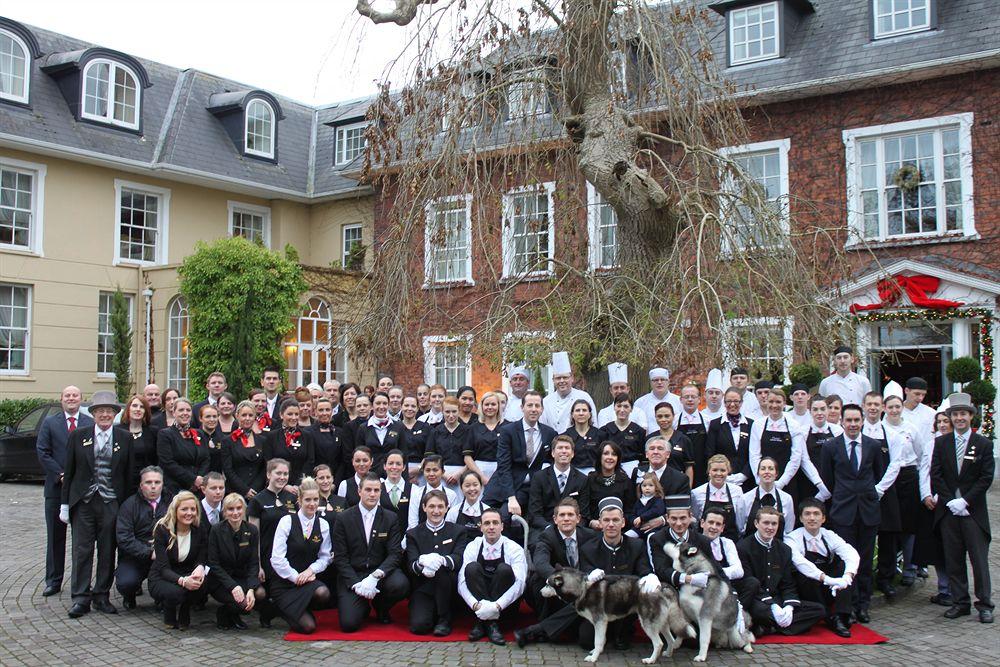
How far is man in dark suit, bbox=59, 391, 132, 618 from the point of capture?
855 centimetres

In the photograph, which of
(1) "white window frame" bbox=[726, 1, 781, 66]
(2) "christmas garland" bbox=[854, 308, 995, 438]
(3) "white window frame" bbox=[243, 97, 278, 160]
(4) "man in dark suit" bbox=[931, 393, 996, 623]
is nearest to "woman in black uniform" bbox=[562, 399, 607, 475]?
(4) "man in dark suit" bbox=[931, 393, 996, 623]

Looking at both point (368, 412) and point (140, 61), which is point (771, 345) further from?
point (140, 61)

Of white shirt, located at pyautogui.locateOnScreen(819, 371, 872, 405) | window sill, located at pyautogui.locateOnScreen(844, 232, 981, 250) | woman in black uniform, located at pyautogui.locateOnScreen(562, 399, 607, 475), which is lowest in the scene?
woman in black uniform, located at pyautogui.locateOnScreen(562, 399, 607, 475)

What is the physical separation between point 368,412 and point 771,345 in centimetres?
449

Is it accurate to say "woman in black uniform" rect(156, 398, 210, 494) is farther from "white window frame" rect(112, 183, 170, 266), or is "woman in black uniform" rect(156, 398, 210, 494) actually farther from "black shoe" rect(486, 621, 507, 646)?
"white window frame" rect(112, 183, 170, 266)

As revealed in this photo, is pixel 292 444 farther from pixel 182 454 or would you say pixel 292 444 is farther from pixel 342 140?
pixel 342 140

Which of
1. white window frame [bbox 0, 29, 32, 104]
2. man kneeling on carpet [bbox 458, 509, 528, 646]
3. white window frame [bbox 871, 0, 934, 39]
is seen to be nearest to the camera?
man kneeling on carpet [bbox 458, 509, 528, 646]

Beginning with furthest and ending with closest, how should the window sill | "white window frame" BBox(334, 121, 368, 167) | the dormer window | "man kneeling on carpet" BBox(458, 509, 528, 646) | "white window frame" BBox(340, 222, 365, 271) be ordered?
"white window frame" BBox(334, 121, 368, 167)
"white window frame" BBox(340, 222, 365, 271)
the dormer window
the window sill
"man kneeling on carpet" BBox(458, 509, 528, 646)

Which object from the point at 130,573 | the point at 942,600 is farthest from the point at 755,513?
the point at 130,573

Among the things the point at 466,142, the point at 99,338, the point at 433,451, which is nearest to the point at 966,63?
the point at 466,142

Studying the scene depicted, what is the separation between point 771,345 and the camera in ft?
29.1

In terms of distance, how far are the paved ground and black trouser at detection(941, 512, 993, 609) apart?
226 mm

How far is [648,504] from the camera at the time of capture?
8484mm

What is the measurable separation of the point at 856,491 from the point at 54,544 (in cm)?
765
